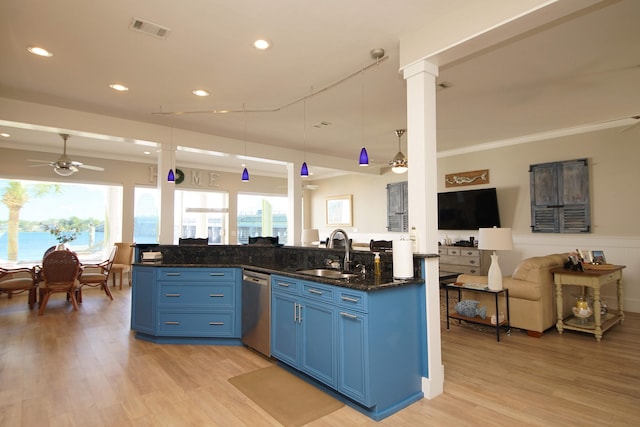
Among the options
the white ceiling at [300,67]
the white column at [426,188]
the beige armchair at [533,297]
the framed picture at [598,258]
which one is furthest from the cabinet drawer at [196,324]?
the framed picture at [598,258]

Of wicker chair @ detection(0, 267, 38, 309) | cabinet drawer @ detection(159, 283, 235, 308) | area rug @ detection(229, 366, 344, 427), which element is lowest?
area rug @ detection(229, 366, 344, 427)

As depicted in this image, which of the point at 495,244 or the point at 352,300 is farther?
the point at 495,244

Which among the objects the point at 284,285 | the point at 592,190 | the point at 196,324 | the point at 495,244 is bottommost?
the point at 196,324

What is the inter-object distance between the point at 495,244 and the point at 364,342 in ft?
9.24

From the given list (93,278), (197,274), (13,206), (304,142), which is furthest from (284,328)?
(13,206)

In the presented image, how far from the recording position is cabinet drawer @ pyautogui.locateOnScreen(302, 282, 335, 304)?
108 inches

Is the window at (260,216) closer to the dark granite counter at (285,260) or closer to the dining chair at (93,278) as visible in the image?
the dining chair at (93,278)

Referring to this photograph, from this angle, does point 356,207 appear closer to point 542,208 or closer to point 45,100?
point 542,208

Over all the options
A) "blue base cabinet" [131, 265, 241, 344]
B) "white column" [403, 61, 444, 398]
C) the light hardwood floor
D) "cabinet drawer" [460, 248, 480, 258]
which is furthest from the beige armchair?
"blue base cabinet" [131, 265, 241, 344]

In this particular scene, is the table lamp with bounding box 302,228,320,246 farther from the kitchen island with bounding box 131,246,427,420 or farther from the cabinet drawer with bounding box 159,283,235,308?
the cabinet drawer with bounding box 159,283,235,308

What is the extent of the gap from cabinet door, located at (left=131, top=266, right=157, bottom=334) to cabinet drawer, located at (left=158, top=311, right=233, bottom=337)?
0.15 metres

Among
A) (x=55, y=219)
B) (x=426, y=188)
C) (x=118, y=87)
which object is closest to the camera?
(x=426, y=188)

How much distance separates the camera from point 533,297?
4145 millimetres

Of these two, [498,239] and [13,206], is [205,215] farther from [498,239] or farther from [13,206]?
[498,239]
